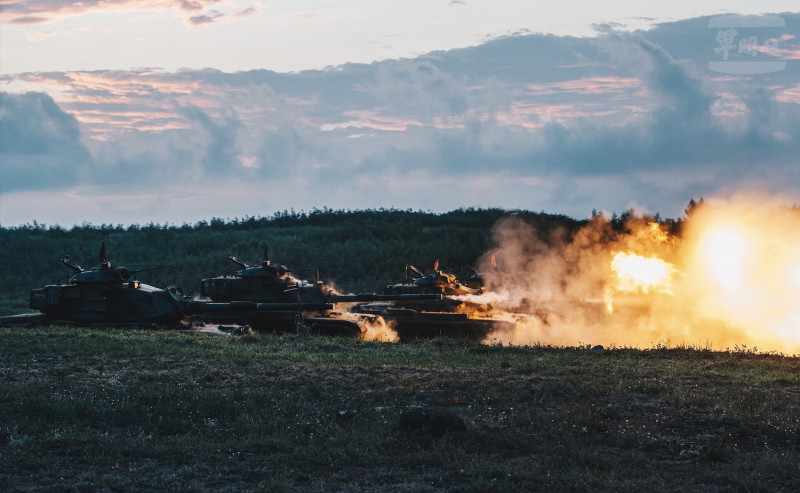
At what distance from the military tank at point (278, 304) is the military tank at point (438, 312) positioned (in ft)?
5.86

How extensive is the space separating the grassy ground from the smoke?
7.75 metres

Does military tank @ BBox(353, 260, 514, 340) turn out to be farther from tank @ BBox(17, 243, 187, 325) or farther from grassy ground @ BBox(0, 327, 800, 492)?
grassy ground @ BBox(0, 327, 800, 492)

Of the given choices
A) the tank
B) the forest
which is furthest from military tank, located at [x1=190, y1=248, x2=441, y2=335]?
the forest

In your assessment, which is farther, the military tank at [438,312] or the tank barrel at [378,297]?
the military tank at [438,312]

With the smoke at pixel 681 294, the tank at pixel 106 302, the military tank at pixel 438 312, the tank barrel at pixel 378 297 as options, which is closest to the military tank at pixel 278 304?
the tank barrel at pixel 378 297

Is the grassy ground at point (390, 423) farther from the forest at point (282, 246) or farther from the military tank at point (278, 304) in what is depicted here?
the forest at point (282, 246)

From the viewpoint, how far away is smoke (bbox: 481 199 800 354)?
28938mm

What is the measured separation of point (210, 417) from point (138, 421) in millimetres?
1116

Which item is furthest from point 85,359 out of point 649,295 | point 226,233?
point 226,233

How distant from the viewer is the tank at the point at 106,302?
30.0 m

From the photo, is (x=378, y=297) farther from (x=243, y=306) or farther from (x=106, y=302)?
(x=106, y=302)

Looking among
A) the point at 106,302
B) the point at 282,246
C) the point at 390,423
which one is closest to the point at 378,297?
the point at 106,302

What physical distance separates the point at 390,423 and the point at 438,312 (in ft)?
70.4

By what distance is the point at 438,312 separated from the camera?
3434 cm
